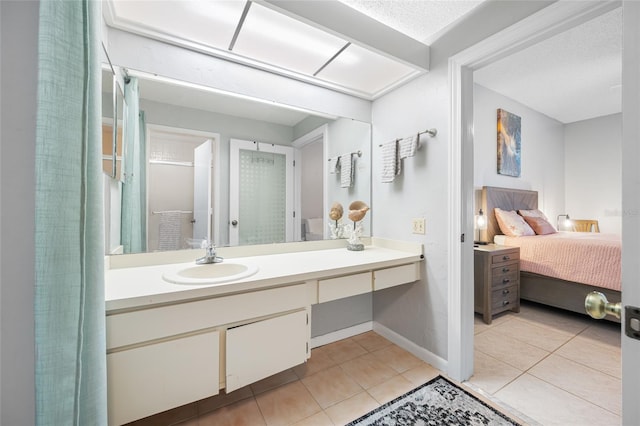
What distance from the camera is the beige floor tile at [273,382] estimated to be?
1625 mm

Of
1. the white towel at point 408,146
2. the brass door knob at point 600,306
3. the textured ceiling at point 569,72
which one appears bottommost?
the brass door knob at point 600,306

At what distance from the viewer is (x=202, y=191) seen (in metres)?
1.74

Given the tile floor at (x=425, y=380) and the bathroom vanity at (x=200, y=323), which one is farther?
the tile floor at (x=425, y=380)

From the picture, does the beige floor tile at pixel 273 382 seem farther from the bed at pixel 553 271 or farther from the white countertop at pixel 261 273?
the bed at pixel 553 271

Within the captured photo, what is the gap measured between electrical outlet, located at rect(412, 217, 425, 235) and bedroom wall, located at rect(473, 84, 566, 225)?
5.48 ft

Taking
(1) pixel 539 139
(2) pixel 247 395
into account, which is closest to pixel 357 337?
(2) pixel 247 395

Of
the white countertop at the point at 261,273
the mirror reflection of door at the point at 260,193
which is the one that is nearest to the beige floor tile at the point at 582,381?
the white countertop at the point at 261,273

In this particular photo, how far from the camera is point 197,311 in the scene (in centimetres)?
113

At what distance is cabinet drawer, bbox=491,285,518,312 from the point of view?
2555 mm

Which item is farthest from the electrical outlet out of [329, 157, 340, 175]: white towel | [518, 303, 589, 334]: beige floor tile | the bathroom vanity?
[518, 303, 589, 334]: beige floor tile

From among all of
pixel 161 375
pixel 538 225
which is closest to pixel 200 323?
pixel 161 375

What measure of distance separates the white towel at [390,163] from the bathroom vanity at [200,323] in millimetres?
726

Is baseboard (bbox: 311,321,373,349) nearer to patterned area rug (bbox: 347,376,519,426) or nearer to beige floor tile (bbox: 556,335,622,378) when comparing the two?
patterned area rug (bbox: 347,376,519,426)

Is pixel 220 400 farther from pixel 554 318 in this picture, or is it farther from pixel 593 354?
pixel 554 318
